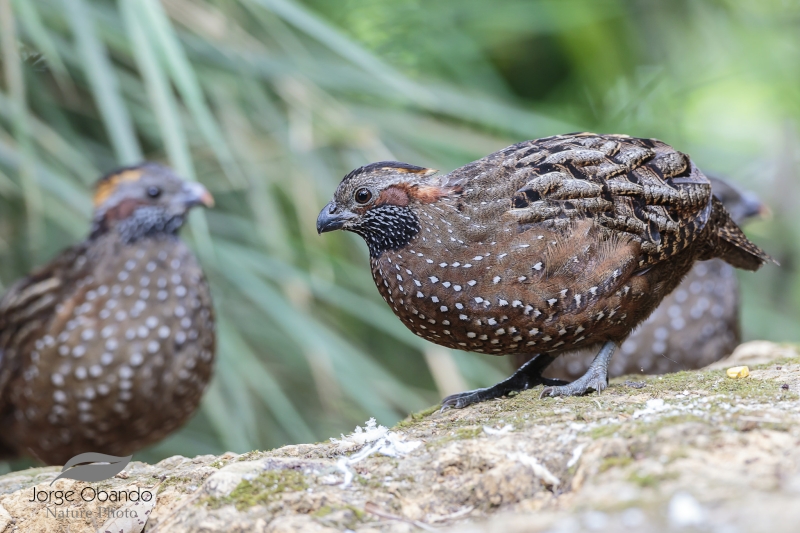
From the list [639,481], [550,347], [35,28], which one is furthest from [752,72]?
[639,481]

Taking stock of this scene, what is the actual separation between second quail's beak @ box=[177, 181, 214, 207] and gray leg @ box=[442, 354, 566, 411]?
2.14 m

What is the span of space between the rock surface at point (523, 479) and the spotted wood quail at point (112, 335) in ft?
5.56

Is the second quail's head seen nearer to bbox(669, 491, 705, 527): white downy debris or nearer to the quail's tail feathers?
the quail's tail feathers

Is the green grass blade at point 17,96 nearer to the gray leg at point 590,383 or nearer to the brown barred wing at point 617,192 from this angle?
the brown barred wing at point 617,192

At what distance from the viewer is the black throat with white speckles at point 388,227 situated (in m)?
3.55

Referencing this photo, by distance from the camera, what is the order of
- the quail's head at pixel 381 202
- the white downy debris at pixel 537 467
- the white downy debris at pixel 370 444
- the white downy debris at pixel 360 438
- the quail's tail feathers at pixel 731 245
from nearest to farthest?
the white downy debris at pixel 537 467 → the white downy debris at pixel 370 444 → the white downy debris at pixel 360 438 → the quail's head at pixel 381 202 → the quail's tail feathers at pixel 731 245

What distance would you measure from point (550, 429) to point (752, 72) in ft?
20.1

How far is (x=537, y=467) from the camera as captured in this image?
92.6 inches

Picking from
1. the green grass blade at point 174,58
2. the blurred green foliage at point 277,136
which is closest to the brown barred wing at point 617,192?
the blurred green foliage at point 277,136

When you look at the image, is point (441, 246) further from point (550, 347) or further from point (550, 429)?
point (550, 429)

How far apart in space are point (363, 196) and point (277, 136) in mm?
2000

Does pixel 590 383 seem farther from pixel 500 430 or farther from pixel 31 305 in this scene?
pixel 31 305

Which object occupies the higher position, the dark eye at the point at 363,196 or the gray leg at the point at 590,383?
the dark eye at the point at 363,196

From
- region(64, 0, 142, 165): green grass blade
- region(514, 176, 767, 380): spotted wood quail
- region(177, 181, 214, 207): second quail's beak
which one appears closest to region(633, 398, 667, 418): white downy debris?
region(514, 176, 767, 380): spotted wood quail
